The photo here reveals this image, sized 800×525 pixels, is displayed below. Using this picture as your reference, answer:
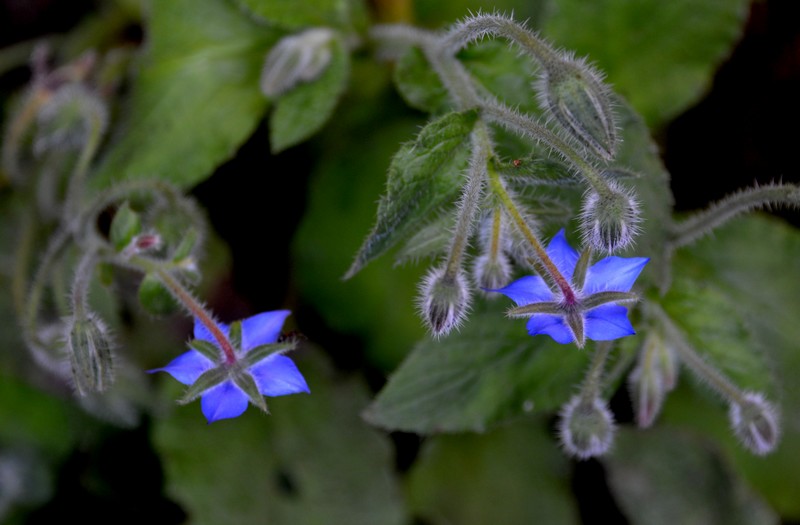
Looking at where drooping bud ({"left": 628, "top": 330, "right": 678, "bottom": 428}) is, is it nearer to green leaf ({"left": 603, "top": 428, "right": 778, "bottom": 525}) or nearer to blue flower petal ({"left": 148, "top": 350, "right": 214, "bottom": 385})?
green leaf ({"left": 603, "top": 428, "right": 778, "bottom": 525})

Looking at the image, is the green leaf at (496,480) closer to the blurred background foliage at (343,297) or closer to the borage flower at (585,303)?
the blurred background foliage at (343,297)

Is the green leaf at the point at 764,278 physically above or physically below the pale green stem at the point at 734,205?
below

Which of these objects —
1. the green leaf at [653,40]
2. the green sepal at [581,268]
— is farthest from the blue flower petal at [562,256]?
the green leaf at [653,40]

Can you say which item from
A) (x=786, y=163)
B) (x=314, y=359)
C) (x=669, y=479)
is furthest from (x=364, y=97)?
(x=669, y=479)

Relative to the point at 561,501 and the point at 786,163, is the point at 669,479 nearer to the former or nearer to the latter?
the point at 561,501

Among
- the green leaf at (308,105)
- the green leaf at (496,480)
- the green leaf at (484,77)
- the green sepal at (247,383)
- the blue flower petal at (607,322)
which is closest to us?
the blue flower petal at (607,322)

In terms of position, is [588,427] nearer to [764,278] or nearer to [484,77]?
[484,77]

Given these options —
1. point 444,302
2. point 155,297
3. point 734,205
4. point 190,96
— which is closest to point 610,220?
point 444,302

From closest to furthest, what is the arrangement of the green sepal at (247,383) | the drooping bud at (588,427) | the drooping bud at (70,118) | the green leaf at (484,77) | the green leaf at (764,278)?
the green sepal at (247,383) < the drooping bud at (588,427) < the green leaf at (484,77) < the drooping bud at (70,118) < the green leaf at (764,278)
